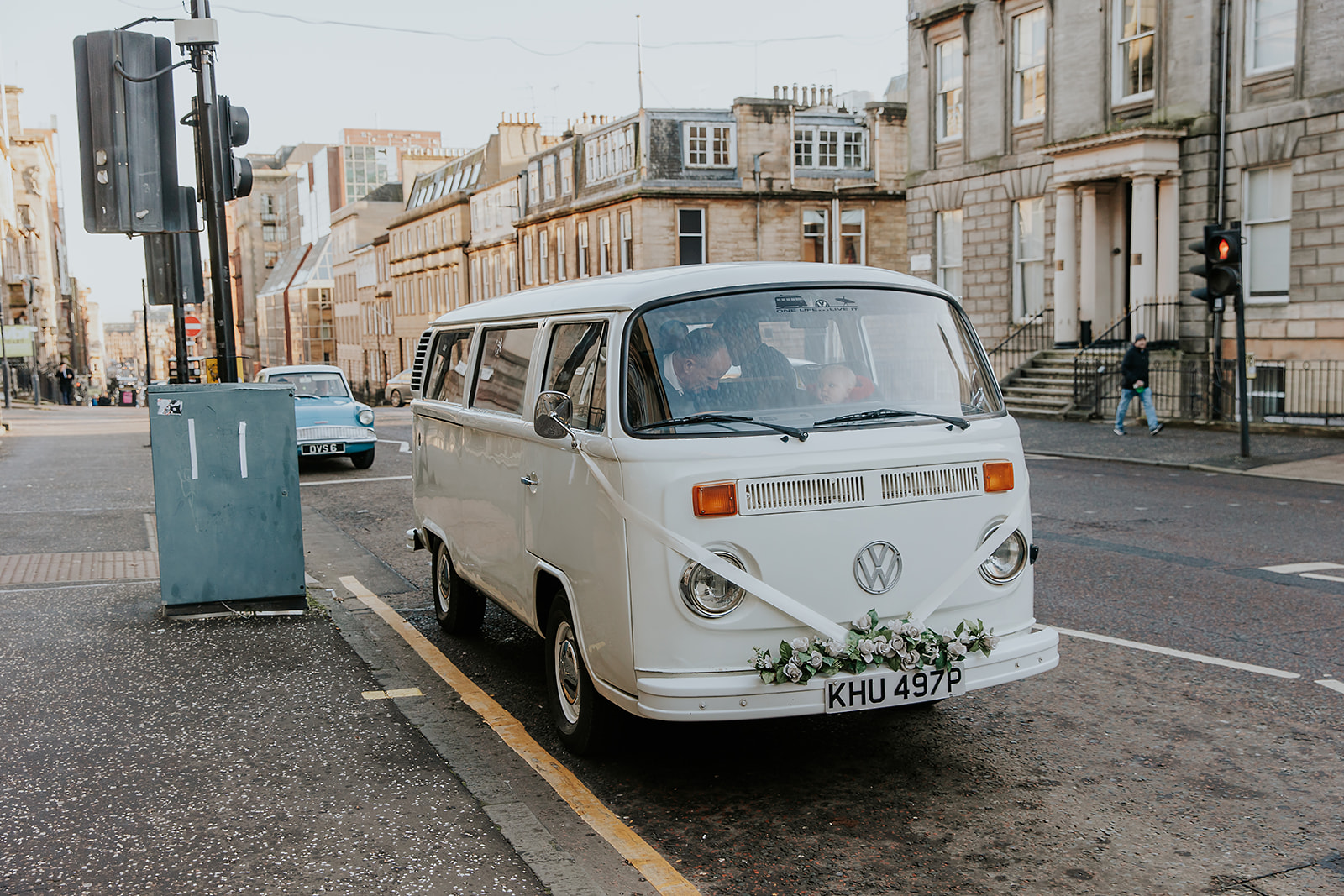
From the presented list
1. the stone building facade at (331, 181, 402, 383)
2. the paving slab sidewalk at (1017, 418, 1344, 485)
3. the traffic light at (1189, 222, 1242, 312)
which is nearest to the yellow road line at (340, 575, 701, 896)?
the paving slab sidewalk at (1017, 418, 1344, 485)

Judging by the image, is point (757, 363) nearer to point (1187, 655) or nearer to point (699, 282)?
point (699, 282)

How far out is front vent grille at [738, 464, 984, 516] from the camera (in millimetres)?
4594

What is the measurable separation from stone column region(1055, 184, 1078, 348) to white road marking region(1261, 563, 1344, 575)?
702 inches

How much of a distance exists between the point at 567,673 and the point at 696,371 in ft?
4.99

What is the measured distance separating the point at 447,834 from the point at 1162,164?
23025mm

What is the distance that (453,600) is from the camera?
295 inches

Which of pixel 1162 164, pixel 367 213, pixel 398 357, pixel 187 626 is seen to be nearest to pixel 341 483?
pixel 187 626

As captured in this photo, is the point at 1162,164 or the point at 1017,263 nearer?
the point at 1162,164

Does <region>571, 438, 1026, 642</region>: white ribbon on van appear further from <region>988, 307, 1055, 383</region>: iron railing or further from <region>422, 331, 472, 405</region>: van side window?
<region>988, 307, 1055, 383</region>: iron railing

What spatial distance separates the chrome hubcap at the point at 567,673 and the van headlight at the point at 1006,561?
177cm

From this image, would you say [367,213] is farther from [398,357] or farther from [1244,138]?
[1244,138]

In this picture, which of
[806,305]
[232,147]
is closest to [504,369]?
[806,305]

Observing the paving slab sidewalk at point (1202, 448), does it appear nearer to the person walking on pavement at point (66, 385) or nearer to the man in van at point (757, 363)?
the man in van at point (757, 363)

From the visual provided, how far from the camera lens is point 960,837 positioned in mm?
4387
